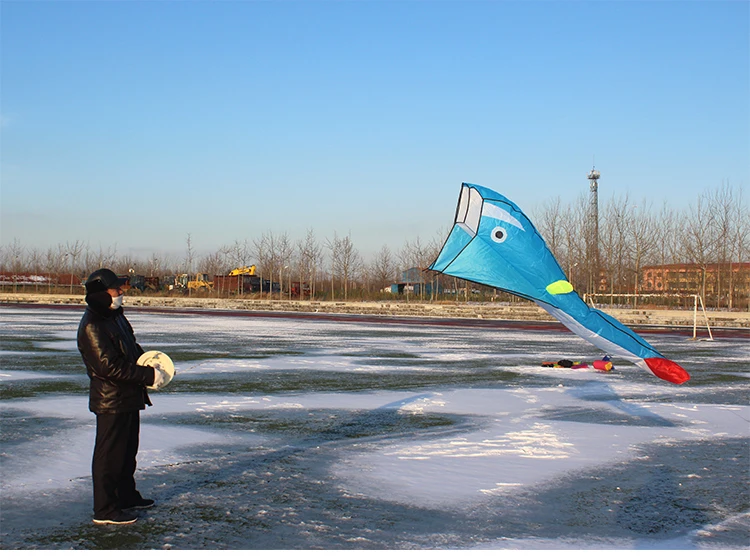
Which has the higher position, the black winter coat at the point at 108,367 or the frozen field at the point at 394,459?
the black winter coat at the point at 108,367

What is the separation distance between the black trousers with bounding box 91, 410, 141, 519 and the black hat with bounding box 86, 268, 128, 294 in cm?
100

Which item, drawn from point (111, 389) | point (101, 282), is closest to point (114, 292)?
point (101, 282)

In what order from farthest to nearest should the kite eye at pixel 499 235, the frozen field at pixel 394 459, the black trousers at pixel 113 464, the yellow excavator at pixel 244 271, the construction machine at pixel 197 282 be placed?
the yellow excavator at pixel 244 271 < the construction machine at pixel 197 282 < the kite eye at pixel 499 235 < the black trousers at pixel 113 464 < the frozen field at pixel 394 459

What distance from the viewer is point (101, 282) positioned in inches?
229

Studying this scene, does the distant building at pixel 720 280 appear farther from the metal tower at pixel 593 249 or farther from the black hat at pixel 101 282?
the black hat at pixel 101 282

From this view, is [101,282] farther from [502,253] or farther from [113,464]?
[502,253]

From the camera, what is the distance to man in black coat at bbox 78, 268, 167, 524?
5.70m

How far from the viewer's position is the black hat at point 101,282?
227 inches

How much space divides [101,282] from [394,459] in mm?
3587

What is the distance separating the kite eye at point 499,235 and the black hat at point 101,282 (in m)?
3.49

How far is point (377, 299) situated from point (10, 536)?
152 feet

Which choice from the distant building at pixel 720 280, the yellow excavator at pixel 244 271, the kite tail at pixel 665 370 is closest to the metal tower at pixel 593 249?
the distant building at pixel 720 280

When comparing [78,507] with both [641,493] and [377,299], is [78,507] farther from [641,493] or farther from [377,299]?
Result: [377,299]

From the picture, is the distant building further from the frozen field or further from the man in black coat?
the man in black coat
